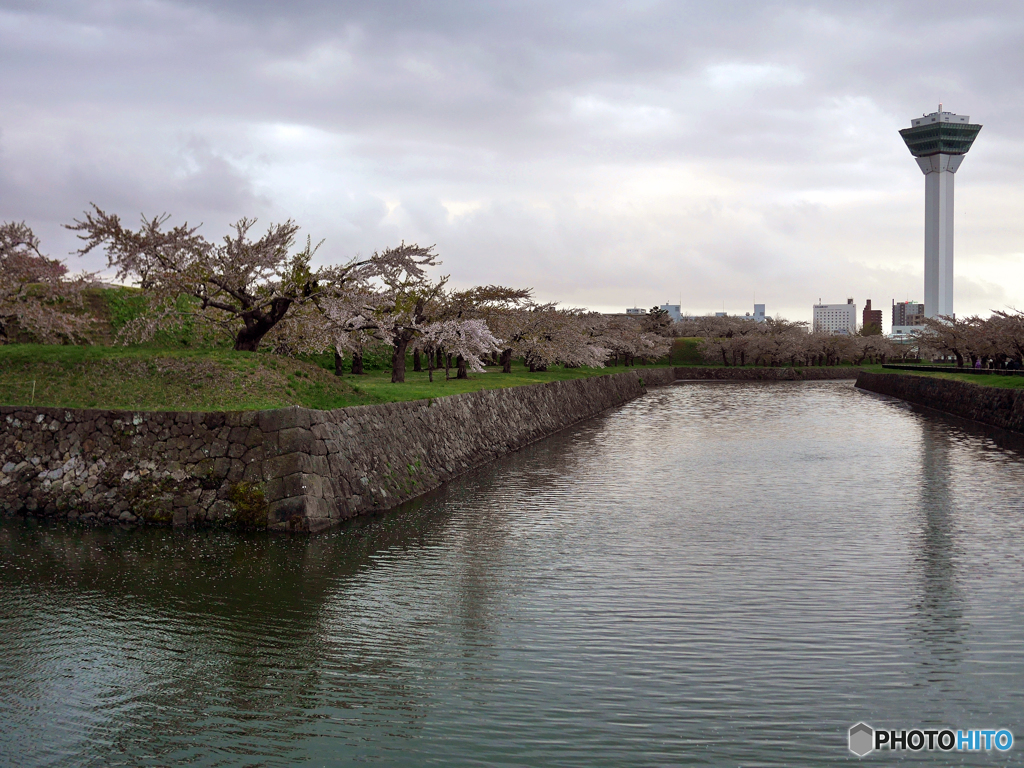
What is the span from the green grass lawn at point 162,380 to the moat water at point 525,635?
3790 millimetres

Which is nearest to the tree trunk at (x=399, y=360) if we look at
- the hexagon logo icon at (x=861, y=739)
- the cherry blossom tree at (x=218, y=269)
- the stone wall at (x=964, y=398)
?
the cherry blossom tree at (x=218, y=269)

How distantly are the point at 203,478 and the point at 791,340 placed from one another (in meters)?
95.3

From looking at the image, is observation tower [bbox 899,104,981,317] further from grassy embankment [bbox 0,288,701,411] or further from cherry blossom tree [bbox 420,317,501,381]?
grassy embankment [bbox 0,288,701,411]

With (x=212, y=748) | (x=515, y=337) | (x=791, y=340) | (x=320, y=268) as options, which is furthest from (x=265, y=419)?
(x=791, y=340)

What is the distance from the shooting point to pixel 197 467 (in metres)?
16.6

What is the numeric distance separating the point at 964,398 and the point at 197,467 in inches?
1659

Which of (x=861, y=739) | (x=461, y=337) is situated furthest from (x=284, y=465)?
(x=461, y=337)

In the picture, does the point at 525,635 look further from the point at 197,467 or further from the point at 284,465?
the point at 197,467

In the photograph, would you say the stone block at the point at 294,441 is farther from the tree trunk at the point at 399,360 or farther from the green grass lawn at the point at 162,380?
the tree trunk at the point at 399,360

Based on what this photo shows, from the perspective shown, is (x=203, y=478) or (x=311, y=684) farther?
(x=203, y=478)

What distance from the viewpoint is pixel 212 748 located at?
24.0 ft

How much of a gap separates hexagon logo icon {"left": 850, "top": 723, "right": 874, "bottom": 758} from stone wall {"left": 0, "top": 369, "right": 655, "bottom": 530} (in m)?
10.9

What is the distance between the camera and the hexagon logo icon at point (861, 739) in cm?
723

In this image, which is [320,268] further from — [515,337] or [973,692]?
[515,337]
